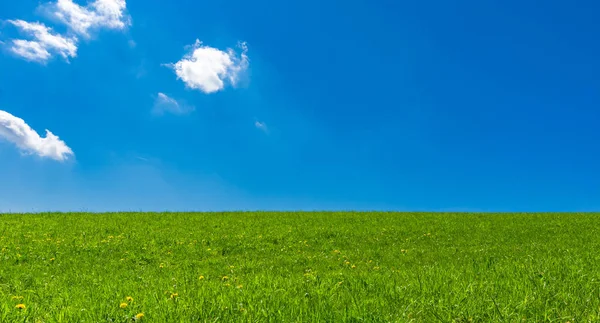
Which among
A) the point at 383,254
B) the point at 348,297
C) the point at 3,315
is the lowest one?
the point at 3,315

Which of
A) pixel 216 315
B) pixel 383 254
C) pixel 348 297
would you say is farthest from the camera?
pixel 383 254

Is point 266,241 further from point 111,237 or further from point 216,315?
point 216,315

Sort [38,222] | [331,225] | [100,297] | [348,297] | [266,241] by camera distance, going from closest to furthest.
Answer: [348,297] < [100,297] < [266,241] < [331,225] < [38,222]

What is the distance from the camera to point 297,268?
13.5 meters

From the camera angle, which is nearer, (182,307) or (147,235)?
(182,307)

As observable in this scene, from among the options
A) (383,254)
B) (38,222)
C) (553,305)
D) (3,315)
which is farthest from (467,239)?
(38,222)

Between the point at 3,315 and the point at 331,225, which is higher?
the point at 331,225

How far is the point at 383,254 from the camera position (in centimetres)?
1581

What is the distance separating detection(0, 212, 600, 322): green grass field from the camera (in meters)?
5.21

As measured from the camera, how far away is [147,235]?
20.0 metres

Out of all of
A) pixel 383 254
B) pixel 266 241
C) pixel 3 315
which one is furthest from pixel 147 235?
pixel 3 315

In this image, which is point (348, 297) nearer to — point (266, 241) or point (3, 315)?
point (3, 315)

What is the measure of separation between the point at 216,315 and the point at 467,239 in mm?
16771

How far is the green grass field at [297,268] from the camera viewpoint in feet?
17.1
